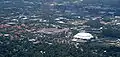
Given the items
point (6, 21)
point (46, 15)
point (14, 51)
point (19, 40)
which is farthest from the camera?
point (46, 15)

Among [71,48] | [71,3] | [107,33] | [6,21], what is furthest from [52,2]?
[71,48]

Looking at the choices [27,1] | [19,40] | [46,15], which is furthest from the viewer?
[27,1]

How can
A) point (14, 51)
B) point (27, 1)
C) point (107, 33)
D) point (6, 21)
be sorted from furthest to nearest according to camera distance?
point (27, 1)
point (6, 21)
point (107, 33)
point (14, 51)

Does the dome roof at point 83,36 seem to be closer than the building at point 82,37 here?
No

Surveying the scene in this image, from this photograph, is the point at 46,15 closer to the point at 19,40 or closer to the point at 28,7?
the point at 28,7

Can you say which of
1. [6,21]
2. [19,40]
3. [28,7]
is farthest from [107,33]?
[28,7]

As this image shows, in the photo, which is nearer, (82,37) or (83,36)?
(82,37)

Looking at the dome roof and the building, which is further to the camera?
the dome roof

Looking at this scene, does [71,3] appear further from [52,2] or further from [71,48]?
[71,48]

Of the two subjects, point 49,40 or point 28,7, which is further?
point 28,7
